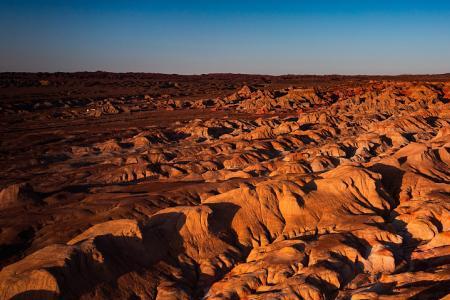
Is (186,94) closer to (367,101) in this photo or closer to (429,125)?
(367,101)

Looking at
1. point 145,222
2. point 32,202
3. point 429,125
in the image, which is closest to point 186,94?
point 429,125

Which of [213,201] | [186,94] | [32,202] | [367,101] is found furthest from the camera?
[186,94]

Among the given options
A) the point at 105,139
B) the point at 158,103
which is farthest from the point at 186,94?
the point at 105,139

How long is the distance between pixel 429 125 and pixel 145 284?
46.6 meters

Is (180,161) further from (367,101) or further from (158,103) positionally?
(158,103)

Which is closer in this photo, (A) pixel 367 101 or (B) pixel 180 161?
(B) pixel 180 161

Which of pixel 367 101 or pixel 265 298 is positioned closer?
pixel 265 298

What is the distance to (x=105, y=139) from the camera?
56.5 metres

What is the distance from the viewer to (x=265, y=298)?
14812 millimetres

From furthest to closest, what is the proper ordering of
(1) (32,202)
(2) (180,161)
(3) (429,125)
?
(3) (429,125)
(2) (180,161)
(1) (32,202)

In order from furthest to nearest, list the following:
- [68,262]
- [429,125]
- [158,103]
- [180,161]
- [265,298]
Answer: [158,103] < [429,125] < [180,161] < [68,262] < [265,298]

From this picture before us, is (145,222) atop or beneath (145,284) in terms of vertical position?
atop

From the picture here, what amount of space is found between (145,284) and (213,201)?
23.4 feet

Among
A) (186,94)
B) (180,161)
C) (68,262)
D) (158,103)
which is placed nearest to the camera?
(68,262)
